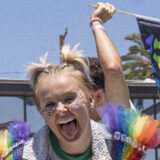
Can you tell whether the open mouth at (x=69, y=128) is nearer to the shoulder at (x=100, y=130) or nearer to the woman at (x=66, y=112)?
the woman at (x=66, y=112)

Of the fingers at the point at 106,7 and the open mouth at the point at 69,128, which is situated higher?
the fingers at the point at 106,7

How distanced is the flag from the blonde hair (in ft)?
5.32

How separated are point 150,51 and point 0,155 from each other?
2262 mm

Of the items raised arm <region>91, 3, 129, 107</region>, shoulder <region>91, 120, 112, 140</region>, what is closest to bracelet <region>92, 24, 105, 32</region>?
raised arm <region>91, 3, 129, 107</region>

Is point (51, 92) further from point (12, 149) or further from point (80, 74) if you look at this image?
point (12, 149)

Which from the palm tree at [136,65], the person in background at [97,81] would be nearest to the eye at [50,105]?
the person in background at [97,81]

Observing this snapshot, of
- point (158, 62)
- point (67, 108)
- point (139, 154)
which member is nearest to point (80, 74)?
point (67, 108)

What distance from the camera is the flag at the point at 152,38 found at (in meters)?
3.84

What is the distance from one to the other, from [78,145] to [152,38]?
230cm

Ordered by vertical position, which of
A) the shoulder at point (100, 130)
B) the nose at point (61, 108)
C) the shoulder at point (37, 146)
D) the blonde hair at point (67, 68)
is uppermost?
the blonde hair at point (67, 68)

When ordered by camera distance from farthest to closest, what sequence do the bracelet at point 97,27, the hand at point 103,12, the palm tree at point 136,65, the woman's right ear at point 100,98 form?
1. the palm tree at point 136,65
2. the woman's right ear at point 100,98
3. the hand at point 103,12
4. the bracelet at point 97,27

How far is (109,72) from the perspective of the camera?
2.32 metres

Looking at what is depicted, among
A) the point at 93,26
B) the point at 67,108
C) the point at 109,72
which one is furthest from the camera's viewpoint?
the point at 93,26

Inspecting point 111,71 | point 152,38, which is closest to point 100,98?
point 111,71
